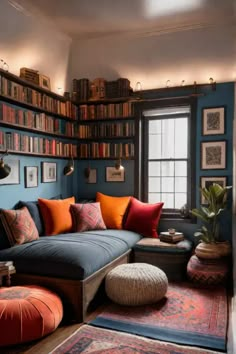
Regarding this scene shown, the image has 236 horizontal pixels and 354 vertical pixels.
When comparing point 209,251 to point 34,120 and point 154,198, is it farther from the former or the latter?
point 34,120

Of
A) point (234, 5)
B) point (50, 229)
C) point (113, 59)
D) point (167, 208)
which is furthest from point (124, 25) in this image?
point (50, 229)

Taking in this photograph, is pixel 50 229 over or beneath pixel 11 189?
beneath

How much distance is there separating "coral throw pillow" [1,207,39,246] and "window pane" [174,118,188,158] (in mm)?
2331

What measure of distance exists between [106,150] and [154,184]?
0.87 meters

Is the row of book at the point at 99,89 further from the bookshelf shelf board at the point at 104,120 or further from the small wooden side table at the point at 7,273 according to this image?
the small wooden side table at the point at 7,273

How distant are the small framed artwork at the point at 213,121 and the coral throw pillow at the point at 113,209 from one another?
143 centimetres

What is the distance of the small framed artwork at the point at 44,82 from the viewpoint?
402 cm

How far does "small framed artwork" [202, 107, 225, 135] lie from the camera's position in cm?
412

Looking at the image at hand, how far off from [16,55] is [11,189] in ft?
5.20

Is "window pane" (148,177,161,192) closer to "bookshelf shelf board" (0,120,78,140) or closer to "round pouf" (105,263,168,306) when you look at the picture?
"bookshelf shelf board" (0,120,78,140)

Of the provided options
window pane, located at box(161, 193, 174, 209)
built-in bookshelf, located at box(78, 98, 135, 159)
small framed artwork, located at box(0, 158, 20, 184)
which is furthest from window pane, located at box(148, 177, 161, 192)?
small framed artwork, located at box(0, 158, 20, 184)

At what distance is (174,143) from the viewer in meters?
4.55

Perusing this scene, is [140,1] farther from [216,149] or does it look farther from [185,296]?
[185,296]

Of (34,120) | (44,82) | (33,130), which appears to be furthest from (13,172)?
(44,82)
